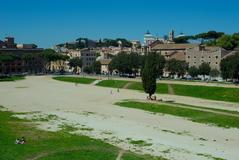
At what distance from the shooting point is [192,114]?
141ft

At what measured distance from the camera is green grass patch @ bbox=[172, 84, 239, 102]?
61497 mm

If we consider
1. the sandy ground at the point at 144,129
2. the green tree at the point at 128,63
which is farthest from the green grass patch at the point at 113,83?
the sandy ground at the point at 144,129

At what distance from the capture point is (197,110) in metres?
44.7

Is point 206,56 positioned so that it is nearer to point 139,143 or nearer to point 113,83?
point 113,83

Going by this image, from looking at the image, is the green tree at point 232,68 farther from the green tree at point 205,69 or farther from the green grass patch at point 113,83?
the green grass patch at point 113,83

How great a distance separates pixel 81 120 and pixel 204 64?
212 ft

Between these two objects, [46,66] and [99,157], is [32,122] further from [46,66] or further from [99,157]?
[46,66]

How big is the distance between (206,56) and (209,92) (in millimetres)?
42952

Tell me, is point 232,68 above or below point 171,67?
below

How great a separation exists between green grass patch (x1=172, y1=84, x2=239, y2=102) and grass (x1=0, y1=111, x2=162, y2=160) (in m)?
34.7

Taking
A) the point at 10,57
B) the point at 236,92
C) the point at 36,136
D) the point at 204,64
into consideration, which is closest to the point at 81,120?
the point at 36,136

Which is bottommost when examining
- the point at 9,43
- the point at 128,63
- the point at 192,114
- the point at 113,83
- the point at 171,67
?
the point at 192,114

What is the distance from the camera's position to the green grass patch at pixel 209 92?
61497 mm

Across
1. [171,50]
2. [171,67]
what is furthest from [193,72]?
[171,50]
